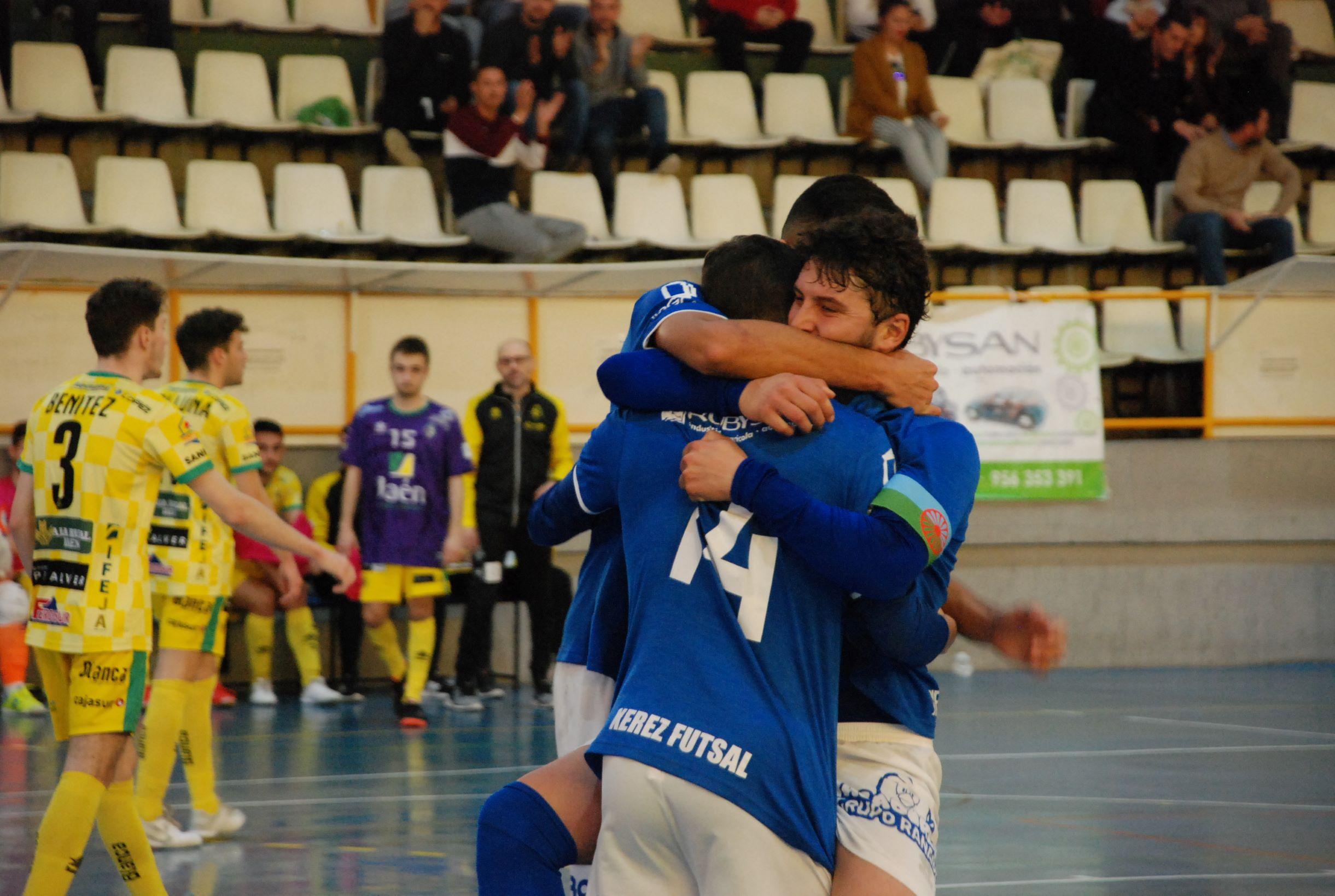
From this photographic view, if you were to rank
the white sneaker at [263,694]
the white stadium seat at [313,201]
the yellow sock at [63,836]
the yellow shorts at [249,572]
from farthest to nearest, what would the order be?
the white stadium seat at [313,201] → the yellow shorts at [249,572] → the white sneaker at [263,694] → the yellow sock at [63,836]

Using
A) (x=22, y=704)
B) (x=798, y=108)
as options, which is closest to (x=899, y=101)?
(x=798, y=108)

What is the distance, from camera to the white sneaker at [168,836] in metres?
5.81

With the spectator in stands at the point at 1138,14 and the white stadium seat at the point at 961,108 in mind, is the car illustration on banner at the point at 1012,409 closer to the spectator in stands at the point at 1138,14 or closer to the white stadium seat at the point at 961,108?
the white stadium seat at the point at 961,108

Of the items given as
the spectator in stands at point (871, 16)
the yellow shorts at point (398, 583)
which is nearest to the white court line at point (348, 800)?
the yellow shorts at point (398, 583)

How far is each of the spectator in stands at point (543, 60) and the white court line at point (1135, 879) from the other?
27.1ft

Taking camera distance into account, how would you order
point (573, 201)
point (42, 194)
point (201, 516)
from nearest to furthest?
point (201, 516)
point (42, 194)
point (573, 201)

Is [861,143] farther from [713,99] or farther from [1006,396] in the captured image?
[1006,396]

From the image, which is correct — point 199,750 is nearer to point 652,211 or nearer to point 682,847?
point 682,847

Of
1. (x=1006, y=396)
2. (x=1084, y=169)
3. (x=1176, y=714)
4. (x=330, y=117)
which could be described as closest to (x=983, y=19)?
(x=1084, y=169)

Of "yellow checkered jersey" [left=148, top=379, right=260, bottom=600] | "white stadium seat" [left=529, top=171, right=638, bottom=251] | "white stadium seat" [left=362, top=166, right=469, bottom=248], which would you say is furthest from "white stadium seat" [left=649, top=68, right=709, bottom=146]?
"yellow checkered jersey" [left=148, top=379, right=260, bottom=600]

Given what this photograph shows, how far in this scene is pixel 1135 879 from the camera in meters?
5.21

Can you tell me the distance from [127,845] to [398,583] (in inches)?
204

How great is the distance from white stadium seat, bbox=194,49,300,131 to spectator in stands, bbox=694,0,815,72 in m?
4.08

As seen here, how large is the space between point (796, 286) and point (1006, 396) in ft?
29.9
